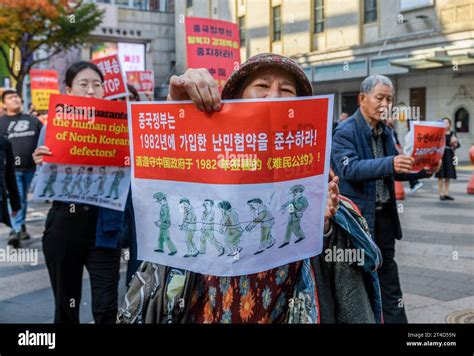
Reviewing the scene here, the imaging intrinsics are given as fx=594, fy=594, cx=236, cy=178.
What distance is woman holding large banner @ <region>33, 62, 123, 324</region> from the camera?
3.13 m

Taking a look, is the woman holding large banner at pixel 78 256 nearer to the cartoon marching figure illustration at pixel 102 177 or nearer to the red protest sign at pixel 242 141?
the cartoon marching figure illustration at pixel 102 177

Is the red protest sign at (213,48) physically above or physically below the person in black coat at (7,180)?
above

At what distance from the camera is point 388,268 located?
11.9ft

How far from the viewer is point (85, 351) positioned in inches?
68.9

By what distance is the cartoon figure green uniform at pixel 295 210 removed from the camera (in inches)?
56.7

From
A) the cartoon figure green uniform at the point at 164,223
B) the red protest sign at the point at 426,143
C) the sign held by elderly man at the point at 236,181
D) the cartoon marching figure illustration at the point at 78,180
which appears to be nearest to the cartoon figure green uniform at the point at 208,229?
the sign held by elderly man at the point at 236,181

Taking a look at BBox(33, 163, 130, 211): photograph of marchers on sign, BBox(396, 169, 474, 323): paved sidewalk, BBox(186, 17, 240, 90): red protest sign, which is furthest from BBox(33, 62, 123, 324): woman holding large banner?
BBox(186, 17, 240, 90): red protest sign

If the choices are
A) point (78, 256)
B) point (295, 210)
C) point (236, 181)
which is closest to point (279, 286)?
point (295, 210)

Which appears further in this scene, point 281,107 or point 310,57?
point 310,57

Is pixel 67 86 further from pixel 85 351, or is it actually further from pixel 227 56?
pixel 227 56

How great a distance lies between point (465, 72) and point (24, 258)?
46.5 feet

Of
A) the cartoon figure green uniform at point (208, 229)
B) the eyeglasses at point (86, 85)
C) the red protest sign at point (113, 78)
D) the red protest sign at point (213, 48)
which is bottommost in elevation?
the cartoon figure green uniform at point (208, 229)

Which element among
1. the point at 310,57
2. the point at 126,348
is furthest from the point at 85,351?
the point at 310,57

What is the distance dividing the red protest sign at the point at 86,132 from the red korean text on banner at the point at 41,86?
1338cm
